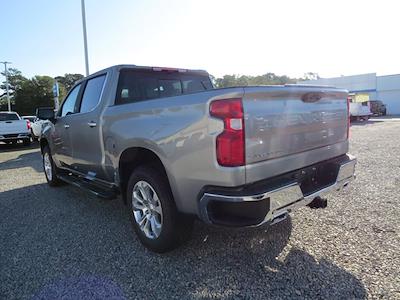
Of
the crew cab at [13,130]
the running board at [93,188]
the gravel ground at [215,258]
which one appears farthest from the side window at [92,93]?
the crew cab at [13,130]

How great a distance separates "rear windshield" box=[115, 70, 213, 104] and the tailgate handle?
1.72m

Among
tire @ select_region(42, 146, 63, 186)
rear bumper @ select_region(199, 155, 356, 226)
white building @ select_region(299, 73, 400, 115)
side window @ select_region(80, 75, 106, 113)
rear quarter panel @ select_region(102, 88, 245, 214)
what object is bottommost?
tire @ select_region(42, 146, 63, 186)

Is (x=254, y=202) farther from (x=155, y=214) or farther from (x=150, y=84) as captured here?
(x=150, y=84)

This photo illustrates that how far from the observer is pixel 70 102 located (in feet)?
19.2

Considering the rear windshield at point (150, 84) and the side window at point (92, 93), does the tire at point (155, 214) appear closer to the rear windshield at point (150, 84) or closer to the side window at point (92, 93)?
the rear windshield at point (150, 84)

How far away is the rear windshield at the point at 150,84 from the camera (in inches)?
175

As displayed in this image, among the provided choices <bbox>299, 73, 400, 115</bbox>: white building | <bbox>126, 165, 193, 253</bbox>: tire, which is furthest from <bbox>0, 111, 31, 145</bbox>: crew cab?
<bbox>299, 73, 400, 115</bbox>: white building

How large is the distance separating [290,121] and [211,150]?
79 cm

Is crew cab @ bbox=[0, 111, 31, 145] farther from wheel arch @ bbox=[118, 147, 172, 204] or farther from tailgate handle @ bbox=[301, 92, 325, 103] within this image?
tailgate handle @ bbox=[301, 92, 325, 103]

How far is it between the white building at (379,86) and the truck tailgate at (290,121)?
155 feet

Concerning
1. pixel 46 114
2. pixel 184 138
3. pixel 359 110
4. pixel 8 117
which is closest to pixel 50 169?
pixel 46 114

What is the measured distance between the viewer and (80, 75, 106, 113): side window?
4723mm

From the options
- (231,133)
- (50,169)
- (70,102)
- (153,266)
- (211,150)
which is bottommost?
(153,266)

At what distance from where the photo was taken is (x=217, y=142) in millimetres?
2723
